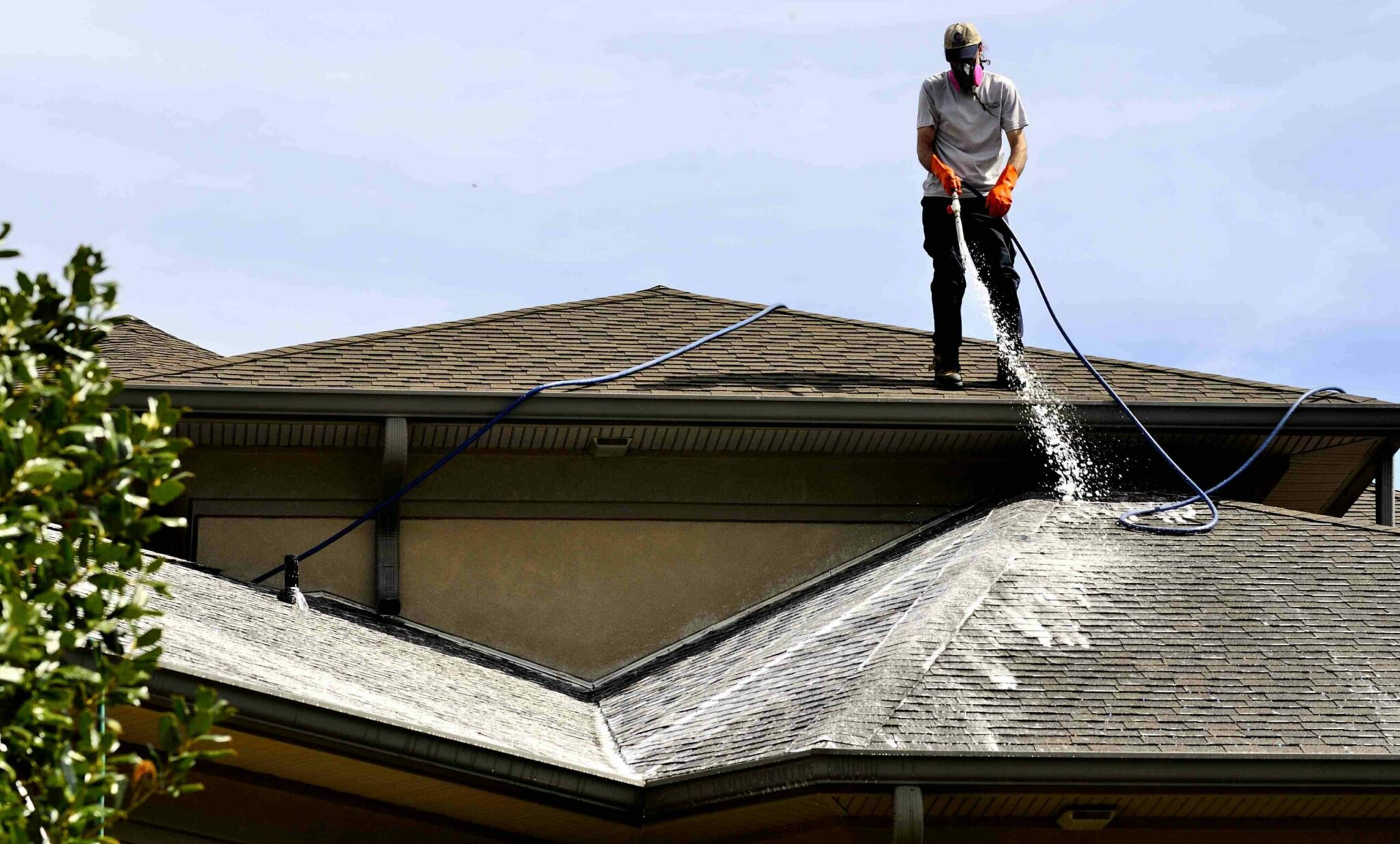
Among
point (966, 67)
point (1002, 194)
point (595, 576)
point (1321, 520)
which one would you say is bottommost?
point (595, 576)

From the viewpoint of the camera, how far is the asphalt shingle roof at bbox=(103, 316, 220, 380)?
40.7ft

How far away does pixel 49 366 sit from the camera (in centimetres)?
468

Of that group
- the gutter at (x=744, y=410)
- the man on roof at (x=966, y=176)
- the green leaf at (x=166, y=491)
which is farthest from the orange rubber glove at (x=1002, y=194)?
the green leaf at (x=166, y=491)

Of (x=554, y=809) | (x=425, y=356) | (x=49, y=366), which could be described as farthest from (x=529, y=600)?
(x=49, y=366)

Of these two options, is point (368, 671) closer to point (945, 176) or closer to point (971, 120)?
point (945, 176)

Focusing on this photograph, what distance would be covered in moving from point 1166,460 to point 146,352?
721 cm

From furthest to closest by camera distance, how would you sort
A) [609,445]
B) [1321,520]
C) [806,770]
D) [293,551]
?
[609,445]
[293,551]
[1321,520]
[806,770]

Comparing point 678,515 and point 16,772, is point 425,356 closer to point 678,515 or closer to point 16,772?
point 678,515

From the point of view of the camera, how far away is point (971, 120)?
1158cm

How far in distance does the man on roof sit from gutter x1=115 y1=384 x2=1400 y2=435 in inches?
19.9

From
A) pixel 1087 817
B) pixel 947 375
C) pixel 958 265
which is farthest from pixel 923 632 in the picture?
pixel 958 265

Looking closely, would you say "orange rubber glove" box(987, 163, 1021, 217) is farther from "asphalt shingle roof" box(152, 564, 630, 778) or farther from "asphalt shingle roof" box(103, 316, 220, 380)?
"asphalt shingle roof" box(103, 316, 220, 380)

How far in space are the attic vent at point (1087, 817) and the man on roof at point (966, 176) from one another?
4156 mm

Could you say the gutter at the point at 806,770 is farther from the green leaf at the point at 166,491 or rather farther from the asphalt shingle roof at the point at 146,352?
the asphalt shingle roof at the point at 146,352
